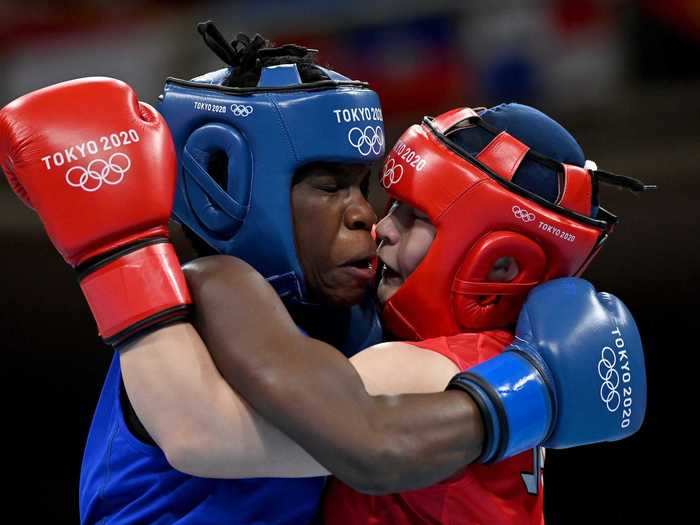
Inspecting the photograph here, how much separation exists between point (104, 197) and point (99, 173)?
0.04 m

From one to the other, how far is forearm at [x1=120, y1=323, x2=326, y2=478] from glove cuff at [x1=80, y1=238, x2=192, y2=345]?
0.03 meters

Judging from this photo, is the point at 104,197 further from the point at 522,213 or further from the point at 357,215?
the point at 522,213

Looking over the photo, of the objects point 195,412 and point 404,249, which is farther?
point 404,249

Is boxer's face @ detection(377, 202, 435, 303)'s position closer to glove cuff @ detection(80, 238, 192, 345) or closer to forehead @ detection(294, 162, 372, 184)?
forehead @ detection(294, 162, 372, 184)

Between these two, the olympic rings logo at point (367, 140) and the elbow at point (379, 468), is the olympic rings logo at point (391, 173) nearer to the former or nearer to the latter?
the olympic rings logo at point (367, 140)

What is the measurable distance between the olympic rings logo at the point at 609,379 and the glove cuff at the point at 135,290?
76cm

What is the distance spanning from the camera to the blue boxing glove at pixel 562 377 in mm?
1800

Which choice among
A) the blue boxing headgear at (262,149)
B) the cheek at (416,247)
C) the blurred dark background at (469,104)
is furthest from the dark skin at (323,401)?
the blurred dark background at (469,104)

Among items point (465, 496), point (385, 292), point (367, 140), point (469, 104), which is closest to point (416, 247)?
point (385, 292)

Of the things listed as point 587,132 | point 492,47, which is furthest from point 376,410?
point 492,47

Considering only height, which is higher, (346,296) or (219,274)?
(219,274)

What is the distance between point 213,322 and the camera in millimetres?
1793

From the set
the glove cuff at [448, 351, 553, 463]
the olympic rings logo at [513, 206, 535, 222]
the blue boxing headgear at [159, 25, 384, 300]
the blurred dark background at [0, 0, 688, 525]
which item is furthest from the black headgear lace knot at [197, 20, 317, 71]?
the blurred dark background at [0, 0, 688, 525]

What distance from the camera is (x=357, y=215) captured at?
2.09 metres
